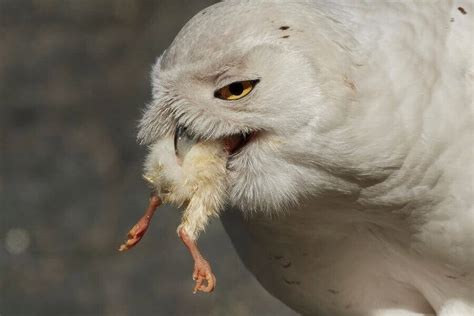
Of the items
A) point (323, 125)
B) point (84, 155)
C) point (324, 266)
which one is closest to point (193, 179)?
point (323, 125)

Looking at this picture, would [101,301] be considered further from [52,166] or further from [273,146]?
[273,146]

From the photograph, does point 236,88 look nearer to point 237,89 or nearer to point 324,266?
point 237,89

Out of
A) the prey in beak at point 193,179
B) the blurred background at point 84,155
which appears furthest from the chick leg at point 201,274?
the blurred background at point 84,155

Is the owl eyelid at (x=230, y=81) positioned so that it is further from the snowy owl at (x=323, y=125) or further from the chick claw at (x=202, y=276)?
the chick claw at (x=202, y=276)

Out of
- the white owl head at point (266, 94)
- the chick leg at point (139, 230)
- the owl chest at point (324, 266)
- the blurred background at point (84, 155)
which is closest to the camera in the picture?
the white owl head at point (266, 94)

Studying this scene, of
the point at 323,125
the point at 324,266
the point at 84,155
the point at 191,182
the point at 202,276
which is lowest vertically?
the point at 84,155

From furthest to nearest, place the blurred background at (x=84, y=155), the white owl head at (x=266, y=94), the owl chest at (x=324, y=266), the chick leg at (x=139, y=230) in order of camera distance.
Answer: the blurred background at (x=84, y=155) → the owl chest at (x=324, y=266) → the chick leg at (x=139, y=230) → the white owl head at (x=266, y=94)
